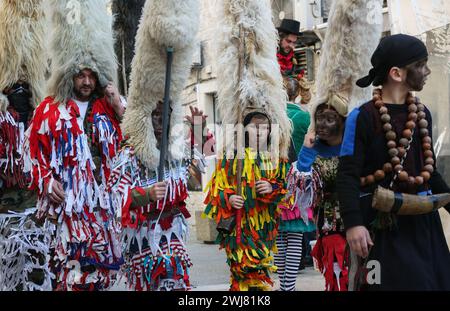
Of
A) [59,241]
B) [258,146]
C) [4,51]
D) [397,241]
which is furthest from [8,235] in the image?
[397,241]

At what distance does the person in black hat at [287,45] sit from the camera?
21.7ft

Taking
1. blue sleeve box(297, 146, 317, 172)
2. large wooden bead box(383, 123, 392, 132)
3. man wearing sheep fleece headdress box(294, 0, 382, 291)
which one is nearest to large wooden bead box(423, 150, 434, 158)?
large wooden bead box(383, 123, 392, 132)

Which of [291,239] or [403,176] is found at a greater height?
[403,176]

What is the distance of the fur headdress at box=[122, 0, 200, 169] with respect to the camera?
16.3 feet

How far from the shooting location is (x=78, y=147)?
5074mm

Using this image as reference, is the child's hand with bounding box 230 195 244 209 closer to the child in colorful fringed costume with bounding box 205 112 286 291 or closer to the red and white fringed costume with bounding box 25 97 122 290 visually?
the child in colorful fringed costume with bounding box 205 112 286 291

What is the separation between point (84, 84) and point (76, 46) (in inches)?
10.7

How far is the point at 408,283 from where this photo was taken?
12.0 feet

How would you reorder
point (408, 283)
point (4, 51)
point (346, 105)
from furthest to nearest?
1. point (4, 51)
2. point (346, 105)
3. point (408, 283)

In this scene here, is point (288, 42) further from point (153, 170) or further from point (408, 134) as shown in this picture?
point (408, 134)

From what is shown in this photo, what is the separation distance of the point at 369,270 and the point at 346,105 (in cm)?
147

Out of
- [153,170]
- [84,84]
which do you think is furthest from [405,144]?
[84,84]
